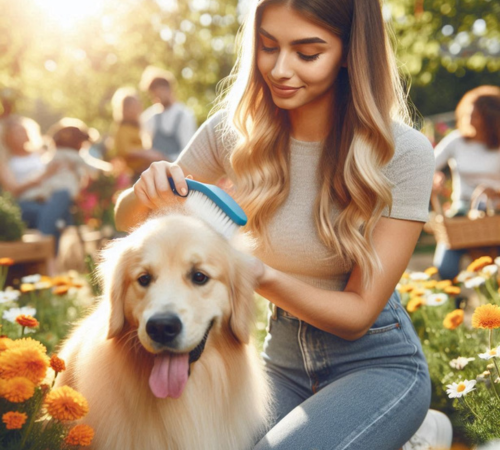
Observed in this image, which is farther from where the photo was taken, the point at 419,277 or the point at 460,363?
the point at 419,277

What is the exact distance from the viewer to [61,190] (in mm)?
7344

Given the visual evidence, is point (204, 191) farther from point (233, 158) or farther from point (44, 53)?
point (44, 53)

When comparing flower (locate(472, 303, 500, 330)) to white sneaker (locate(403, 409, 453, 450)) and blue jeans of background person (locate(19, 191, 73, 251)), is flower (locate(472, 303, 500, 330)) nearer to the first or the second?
white sneaker (locate(403, 409, 453, 450))

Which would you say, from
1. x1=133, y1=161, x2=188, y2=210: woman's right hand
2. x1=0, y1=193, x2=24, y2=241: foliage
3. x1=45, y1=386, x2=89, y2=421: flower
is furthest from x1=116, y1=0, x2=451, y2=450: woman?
x1=0, y1=193, x2=24, y2=241: foliage

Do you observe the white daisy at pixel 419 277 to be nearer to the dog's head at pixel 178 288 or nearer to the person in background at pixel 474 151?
the dog's head at pixel 178 288

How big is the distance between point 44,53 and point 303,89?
11688 millimetres

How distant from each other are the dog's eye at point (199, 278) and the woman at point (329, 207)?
0.22m

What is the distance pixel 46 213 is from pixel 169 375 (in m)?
5.84

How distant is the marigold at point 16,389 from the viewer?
5.08 feet

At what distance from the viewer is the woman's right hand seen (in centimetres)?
212

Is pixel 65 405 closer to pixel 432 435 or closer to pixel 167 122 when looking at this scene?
pixel 432 435

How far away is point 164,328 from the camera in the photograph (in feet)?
5.86

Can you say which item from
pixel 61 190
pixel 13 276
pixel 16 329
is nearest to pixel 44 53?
pixel 61 190

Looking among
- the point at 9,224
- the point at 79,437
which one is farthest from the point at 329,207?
the point at 9,224
